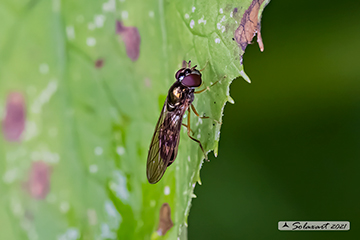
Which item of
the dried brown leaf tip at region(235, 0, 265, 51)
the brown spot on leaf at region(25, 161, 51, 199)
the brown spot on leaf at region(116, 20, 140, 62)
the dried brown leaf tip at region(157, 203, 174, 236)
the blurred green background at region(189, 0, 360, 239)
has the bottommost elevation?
Answer: the brown spot on leaf at region(25, 161, 51, 199)

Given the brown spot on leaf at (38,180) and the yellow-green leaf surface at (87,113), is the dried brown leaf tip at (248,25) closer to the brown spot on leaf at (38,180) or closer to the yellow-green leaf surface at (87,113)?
the yellow-green leaf surface at (87,113)

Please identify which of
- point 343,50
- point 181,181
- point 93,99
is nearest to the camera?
point 93,99

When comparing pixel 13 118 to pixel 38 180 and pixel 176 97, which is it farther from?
pixel 176 97

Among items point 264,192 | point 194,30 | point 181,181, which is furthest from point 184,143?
point 264,192

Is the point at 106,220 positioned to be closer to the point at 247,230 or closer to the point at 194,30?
the point at 194,30

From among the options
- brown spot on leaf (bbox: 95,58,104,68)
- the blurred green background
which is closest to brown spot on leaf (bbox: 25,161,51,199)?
brown spot on leaf (bbox: 95,58,104,68)

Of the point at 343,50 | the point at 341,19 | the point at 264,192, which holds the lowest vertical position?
the point at 264,192

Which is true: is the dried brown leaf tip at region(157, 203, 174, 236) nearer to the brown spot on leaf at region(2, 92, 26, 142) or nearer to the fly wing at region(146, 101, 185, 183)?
the fly wing at region(146, 101, 185, 183)
